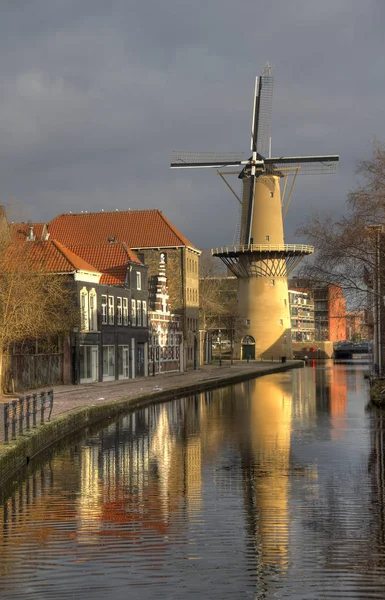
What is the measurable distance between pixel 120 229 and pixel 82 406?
5118 centimetres

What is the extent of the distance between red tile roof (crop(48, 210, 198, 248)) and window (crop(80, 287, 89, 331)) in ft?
93.4

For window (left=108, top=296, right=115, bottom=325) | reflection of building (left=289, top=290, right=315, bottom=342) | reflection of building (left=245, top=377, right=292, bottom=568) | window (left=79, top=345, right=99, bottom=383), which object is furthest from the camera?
reflection of building (left=289, top=290, right=315, bottom=342)

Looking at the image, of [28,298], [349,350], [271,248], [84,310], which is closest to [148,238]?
[271,248]

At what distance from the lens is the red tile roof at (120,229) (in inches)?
3201

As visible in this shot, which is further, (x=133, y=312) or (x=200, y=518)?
(x=133, y=312)

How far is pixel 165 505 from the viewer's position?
55.3 ft

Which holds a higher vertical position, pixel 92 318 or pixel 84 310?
pixel 84 310

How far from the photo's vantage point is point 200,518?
51.1 feet

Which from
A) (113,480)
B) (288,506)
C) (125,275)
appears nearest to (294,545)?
(288,506)

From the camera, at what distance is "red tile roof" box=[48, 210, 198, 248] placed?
8131 cm

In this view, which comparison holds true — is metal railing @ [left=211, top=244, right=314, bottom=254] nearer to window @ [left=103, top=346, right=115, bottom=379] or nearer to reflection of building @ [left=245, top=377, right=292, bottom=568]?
window @ [left=103, top=346, right=115, bottom=379]

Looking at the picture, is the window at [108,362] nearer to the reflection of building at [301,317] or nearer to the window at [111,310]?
the window at [111,310]

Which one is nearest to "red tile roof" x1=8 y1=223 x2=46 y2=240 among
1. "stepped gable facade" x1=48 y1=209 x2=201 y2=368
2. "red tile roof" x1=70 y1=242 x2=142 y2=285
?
"red tile roof" x1=70 y1=242 x2=142 y2=285

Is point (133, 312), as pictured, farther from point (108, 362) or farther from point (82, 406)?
point (82, 406)
